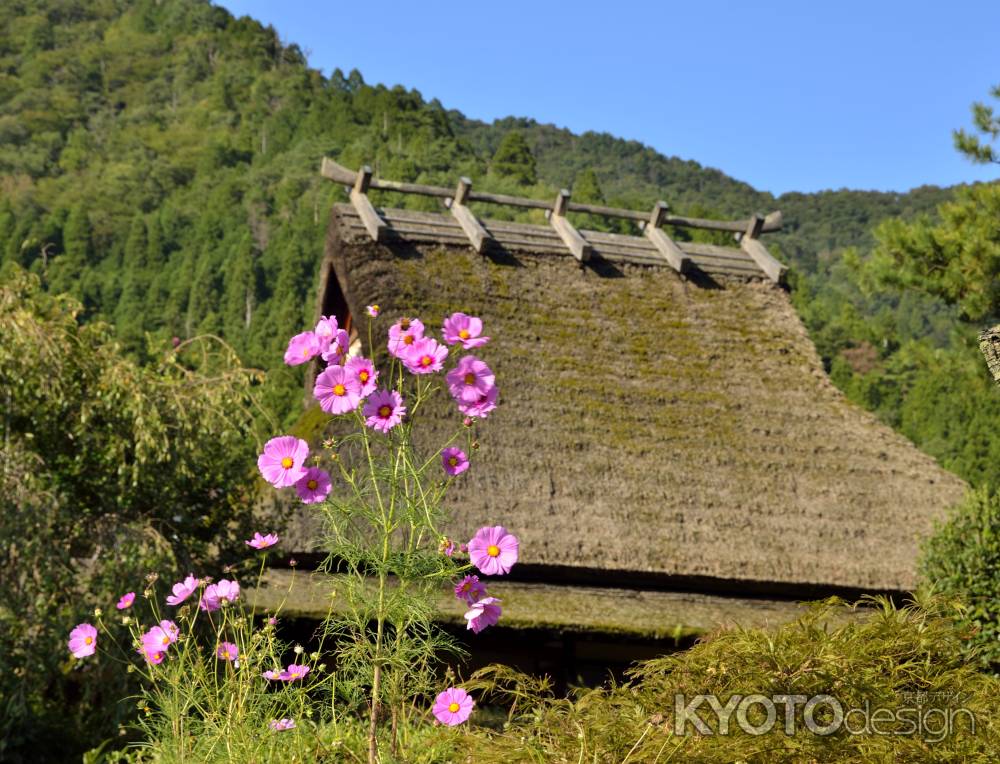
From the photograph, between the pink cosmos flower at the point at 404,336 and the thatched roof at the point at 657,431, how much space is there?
4.44 m

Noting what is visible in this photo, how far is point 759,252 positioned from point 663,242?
1167 mm

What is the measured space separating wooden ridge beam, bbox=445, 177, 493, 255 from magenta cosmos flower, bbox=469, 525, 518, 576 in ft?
23.7

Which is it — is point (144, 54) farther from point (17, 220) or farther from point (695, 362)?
point (695, 362)

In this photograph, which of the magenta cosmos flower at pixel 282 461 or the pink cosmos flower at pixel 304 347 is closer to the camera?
the magenta cosmos flower at pixel 282 461

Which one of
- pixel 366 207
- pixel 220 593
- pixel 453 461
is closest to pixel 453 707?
pixel 453 461

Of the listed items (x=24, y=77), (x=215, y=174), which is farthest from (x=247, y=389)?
(x=24, y=77)

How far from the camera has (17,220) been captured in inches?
1875

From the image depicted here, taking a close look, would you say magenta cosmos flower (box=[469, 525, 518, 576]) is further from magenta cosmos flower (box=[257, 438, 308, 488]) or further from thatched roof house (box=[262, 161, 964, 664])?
thatched roof house (box=[262, 161, 964, 664])

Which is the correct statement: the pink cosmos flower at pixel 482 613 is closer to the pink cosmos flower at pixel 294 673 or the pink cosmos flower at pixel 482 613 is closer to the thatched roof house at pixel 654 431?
the pink cosmos flower at pixel 294 673

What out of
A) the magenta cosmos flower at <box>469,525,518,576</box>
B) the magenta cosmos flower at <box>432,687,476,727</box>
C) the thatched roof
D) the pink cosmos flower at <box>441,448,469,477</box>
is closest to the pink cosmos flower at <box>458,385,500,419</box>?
the pink cosmos flower at <box>441,448,469,477</box>

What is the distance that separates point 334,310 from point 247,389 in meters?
3.95

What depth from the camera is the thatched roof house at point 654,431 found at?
8000mm

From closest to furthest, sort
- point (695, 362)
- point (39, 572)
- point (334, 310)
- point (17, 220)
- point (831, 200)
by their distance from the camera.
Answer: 1. point (39, 572)
2. point (695, 362)
3. point (334, 310)
4. point (17, 220)
5. point (831, 200)

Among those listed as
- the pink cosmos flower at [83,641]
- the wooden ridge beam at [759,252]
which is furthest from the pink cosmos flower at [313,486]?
the wooden ridge beam at [759,252]
